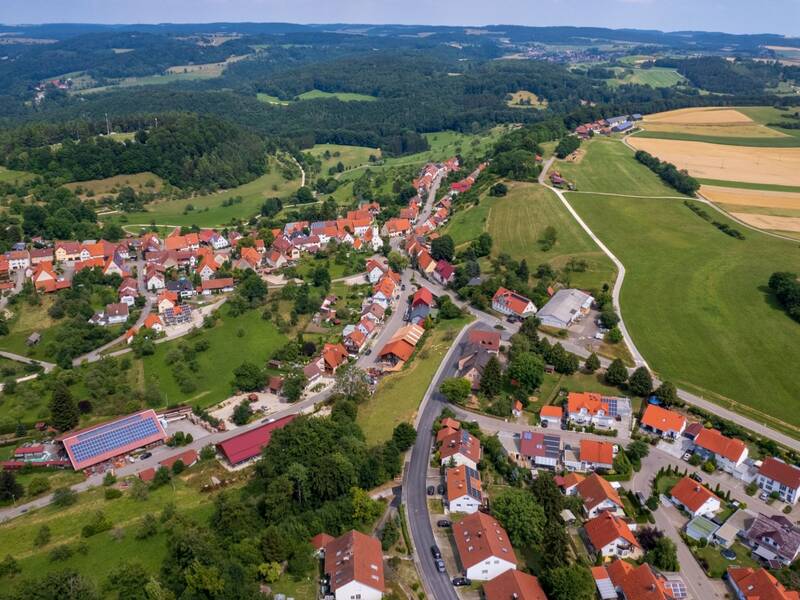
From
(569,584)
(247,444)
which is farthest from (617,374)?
(247,444)

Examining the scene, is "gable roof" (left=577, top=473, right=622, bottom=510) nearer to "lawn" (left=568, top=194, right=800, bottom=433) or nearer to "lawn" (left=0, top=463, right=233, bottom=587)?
"lawn" (left=568, top=194, right=800, bottom=433)

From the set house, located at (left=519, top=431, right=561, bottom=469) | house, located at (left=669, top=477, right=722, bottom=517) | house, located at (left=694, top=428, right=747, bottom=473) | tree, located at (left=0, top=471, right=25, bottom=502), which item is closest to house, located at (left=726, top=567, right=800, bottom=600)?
house, located at (left=669, top=477, right=722, bottom=517)

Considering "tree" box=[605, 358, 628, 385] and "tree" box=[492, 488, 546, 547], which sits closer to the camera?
"tree" box=[492, 488, 546, 547]

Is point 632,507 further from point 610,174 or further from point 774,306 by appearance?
point 610,174

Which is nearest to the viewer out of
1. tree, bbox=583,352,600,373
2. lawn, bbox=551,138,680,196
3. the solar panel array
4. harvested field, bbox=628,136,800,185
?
the solar panel array

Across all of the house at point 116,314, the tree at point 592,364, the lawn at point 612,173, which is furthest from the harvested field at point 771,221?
the house at point 116,314

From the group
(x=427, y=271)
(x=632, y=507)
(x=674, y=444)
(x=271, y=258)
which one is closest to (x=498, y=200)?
(x=427, y=271)
